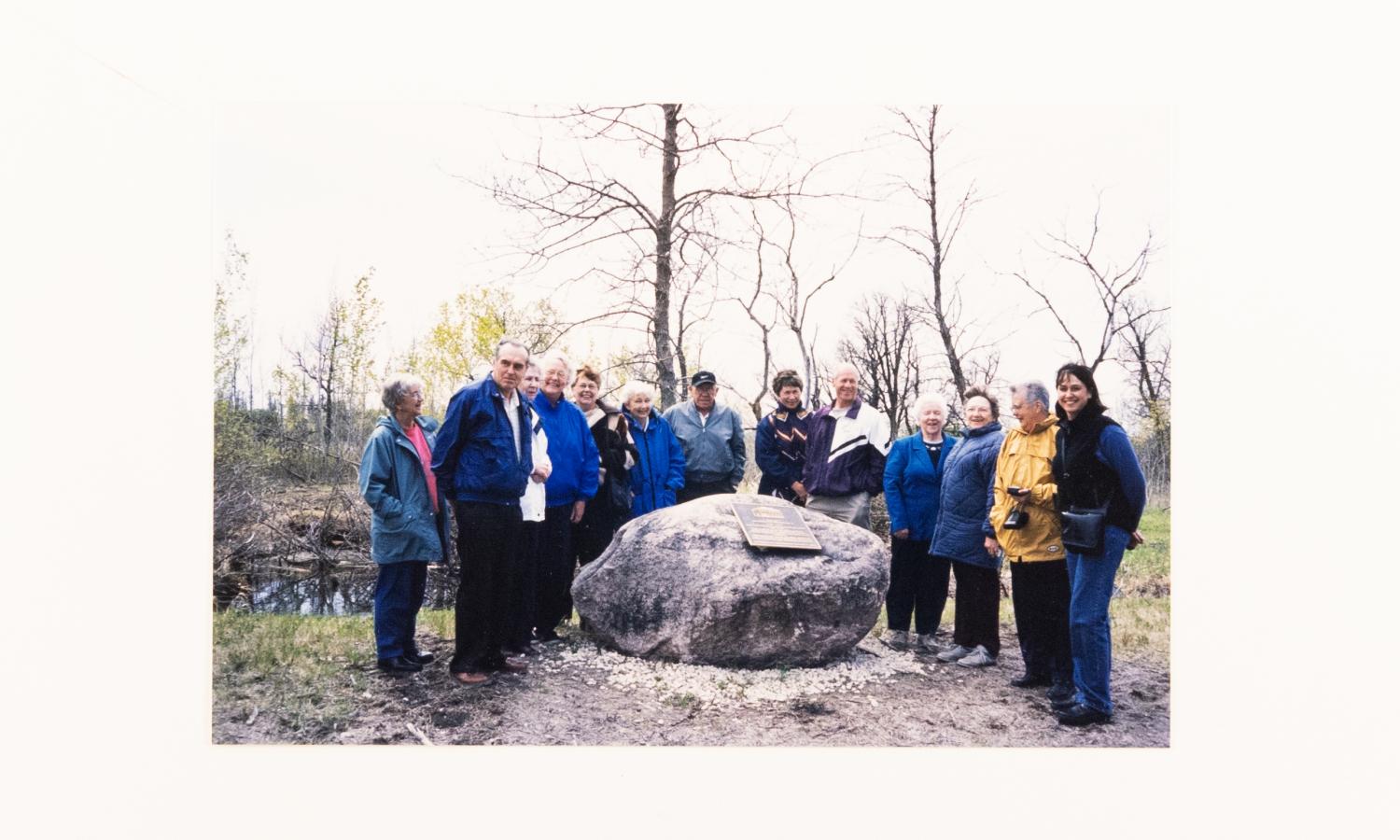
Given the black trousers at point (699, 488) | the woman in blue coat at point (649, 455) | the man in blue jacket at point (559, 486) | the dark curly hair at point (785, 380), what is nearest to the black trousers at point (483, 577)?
the man in blue jacket at point (559, 486)

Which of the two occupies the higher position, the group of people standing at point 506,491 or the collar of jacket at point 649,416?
the collar of jacket at point 649,416

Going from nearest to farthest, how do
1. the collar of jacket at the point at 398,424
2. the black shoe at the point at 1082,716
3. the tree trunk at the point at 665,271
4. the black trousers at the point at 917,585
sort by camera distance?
the black shoe at the point at 1082,716, the collar of jacket at the point at 398,424, the tree trunk at the point at 665,271, the black trousers at the point at 917,585

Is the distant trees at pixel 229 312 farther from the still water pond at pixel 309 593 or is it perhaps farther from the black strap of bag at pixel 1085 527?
the black strap of bag at pixel 1085 527

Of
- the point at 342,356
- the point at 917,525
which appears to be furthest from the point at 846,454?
the point at 342,356

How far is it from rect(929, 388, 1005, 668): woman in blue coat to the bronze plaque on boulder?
29.5 inches

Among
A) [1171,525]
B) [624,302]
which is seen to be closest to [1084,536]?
[1171,525]

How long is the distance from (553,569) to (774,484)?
61.1 inches

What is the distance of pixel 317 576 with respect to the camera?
5.55 metres

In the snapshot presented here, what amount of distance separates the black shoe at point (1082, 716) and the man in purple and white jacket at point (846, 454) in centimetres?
159

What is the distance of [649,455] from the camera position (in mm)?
5336

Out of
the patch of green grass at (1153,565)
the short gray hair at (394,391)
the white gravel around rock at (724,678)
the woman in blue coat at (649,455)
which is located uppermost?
the short gray hair at (394,391)

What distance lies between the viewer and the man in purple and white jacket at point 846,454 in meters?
5.21

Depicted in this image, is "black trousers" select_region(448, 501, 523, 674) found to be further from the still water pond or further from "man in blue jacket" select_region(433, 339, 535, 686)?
the still water pond

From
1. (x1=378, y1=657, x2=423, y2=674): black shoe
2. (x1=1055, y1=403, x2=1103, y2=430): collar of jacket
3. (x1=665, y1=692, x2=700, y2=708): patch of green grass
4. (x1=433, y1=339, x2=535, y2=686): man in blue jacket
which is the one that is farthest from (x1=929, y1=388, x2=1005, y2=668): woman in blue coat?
(x1=378, y1=657, x2=423, y2=674): black shoe
